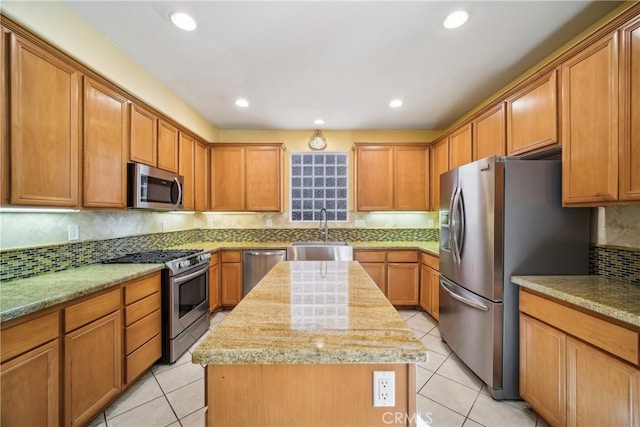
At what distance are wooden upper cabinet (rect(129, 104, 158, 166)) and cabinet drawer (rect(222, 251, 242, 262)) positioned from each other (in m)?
→ 1.46

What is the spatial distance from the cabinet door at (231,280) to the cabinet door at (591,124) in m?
3.42

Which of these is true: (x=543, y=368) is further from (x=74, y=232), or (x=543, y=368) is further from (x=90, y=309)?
(x=74, y=232)

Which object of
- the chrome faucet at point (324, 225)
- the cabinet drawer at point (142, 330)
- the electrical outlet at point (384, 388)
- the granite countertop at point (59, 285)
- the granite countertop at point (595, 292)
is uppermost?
the chrome faucet at point (324, 225)

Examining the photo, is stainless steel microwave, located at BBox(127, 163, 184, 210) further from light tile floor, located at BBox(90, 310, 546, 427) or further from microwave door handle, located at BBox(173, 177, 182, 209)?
light tile floor, located at BBox(90, 310, 546, 427)

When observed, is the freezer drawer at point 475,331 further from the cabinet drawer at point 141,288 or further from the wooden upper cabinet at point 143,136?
the wooden upper cabinet at point 143,136

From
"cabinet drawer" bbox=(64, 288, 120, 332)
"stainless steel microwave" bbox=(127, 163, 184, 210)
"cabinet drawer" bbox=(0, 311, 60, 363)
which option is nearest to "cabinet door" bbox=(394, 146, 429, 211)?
"stainless steel microwave" bbox=(127, 163, 184, 210)

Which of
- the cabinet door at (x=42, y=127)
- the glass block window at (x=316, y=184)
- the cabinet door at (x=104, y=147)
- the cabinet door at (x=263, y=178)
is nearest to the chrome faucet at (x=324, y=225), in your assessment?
the glass block window at (x=316, y=184)

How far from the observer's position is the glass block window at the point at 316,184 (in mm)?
4160

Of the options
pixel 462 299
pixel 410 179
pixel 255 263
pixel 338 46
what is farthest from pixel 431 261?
pixel 338 46

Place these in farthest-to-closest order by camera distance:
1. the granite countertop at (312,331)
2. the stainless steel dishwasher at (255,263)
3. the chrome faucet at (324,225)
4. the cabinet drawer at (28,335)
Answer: the chrome faucet at (324,225), the stainless steel dishwasher at (255,263), the cabinet drawer at (28,335), the granite countertop at (312,331)

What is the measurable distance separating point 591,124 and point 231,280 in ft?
12.3

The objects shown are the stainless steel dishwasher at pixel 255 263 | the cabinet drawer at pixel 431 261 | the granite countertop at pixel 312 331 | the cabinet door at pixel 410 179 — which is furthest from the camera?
the cabinet door at pixel 410 179

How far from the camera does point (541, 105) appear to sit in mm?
1890

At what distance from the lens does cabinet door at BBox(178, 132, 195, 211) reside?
9.91 feet
